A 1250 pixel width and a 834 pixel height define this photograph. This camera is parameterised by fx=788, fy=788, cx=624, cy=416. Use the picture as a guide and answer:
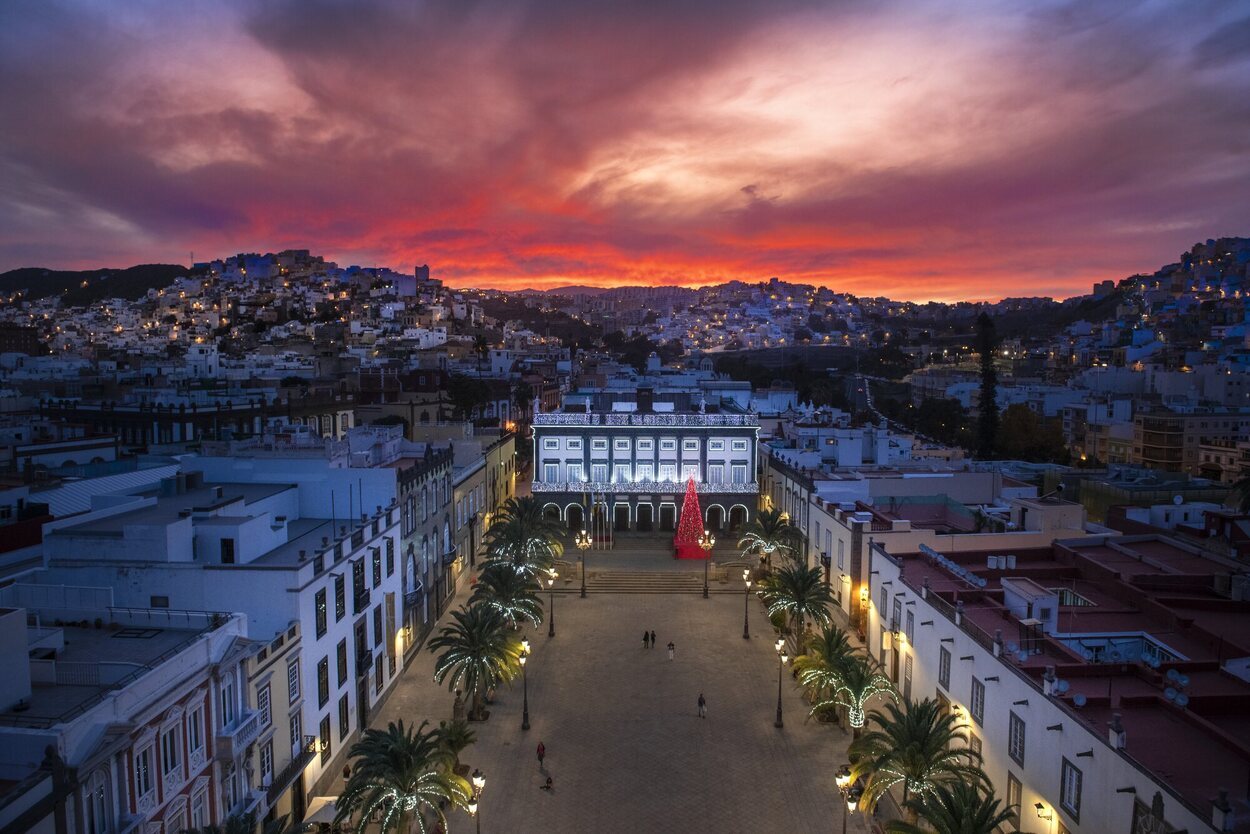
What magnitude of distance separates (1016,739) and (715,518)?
1459 inches

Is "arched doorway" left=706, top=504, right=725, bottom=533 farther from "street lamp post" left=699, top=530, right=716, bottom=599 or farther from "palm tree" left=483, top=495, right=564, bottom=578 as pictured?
"palm tree" left=483, top=495, right=564, bottom=578

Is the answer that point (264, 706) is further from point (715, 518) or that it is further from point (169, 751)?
point (715, 518)

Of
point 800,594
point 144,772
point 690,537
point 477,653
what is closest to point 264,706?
point 144,772

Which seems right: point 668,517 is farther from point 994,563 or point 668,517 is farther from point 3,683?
point 3,683

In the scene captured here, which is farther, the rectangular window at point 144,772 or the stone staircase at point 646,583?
the stone staircase at point 646,583

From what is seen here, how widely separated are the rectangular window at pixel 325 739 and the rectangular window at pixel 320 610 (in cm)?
263

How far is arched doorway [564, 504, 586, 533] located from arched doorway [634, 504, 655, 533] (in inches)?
161

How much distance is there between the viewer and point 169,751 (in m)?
16.1

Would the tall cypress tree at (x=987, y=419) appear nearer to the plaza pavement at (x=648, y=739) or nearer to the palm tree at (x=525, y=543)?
the plaza pavement at (x=648, y=739)

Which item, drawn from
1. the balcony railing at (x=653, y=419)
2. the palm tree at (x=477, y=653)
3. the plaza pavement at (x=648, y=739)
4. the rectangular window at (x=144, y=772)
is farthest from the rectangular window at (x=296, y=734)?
the balcony railing at (x=653, y=419)

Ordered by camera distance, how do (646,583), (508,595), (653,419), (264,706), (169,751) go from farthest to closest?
(653,419), (646,583), (508,595), (264,706), (169,751)

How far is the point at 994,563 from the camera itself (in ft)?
95.6

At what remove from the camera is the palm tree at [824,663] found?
25984mm

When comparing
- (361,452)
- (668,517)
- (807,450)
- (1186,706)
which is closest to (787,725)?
(1186,706)
